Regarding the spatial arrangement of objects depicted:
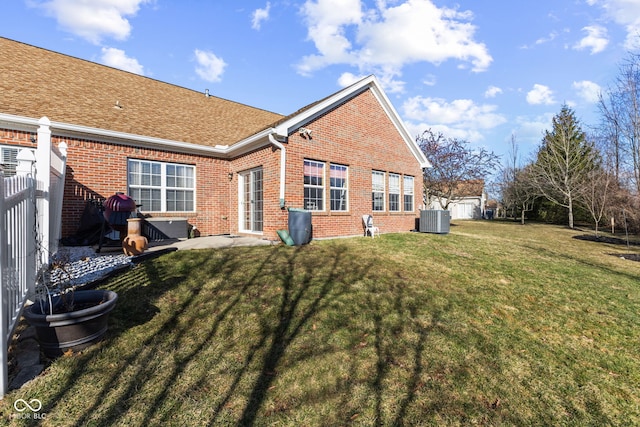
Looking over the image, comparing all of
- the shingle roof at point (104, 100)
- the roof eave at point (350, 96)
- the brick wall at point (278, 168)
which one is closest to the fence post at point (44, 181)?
the brick wall at point (278, 168)

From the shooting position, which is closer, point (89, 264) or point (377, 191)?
point (89, 264)

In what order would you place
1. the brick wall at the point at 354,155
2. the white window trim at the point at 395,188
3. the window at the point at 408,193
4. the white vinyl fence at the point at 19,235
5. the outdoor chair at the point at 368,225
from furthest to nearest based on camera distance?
the window at the point at 408,193 → the white window trim at the point at 395,188 → the outdoor chair at the point at 368,225 → the brick wall at the point at 354,155 → the white vinyl fence at the point at 19,235

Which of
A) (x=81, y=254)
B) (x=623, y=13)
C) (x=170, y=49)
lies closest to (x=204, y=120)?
(x=170, y=49)

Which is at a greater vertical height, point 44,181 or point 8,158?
point 8,158

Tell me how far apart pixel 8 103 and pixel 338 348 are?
10.1 meters

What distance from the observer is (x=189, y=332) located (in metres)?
3.36

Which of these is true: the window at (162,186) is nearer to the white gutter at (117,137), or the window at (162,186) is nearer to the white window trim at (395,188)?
the white gutter at (117,137)

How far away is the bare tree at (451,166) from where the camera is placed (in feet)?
74.9

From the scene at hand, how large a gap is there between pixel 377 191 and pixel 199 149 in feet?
23.8

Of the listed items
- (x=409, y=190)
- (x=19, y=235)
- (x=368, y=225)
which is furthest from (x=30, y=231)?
(x=409, y=190)

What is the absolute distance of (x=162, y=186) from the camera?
9406mm

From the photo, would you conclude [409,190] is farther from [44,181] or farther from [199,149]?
[44,181]

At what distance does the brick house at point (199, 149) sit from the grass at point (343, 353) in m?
4.11

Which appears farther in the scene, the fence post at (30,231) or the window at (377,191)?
the window at (377,191)
